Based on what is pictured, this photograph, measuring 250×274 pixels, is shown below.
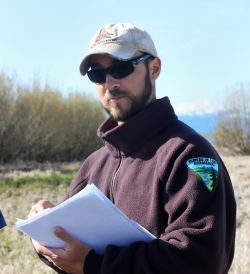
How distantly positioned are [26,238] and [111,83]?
4973mm

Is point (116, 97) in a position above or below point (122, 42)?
below

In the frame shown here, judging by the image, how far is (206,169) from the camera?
2031mm

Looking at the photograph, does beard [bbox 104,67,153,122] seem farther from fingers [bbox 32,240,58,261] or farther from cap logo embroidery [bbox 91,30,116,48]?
fingers [bbox 32,240,58,261]

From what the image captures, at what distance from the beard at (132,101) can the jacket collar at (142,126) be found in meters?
0.04

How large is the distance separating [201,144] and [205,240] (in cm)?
37

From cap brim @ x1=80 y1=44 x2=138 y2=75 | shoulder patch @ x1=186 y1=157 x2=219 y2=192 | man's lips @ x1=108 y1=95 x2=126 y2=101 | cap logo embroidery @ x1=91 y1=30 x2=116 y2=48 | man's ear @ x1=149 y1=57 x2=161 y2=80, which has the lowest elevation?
shoulder patch @ x1=186 y1=157 x2=219 y2=192

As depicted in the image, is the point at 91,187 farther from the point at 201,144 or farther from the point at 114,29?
the point at 114,29

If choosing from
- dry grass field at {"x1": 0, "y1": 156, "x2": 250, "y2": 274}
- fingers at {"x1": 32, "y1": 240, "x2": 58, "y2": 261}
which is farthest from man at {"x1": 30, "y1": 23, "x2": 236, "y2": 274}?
dry grass field at {"x1": 0, "y1": 156, "x2": 250, "y2": 274}

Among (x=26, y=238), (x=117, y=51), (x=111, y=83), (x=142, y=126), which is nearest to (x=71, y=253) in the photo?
(x=142, y=126)

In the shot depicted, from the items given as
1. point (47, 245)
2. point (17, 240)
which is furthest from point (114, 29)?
point (17, 240)

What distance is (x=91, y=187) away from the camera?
1973 millimetres

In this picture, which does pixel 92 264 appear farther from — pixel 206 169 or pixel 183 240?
pixel 206 169

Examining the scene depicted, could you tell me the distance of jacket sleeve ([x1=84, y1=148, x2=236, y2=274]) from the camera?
6.42ft

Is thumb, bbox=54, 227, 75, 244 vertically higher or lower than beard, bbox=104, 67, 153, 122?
lower
